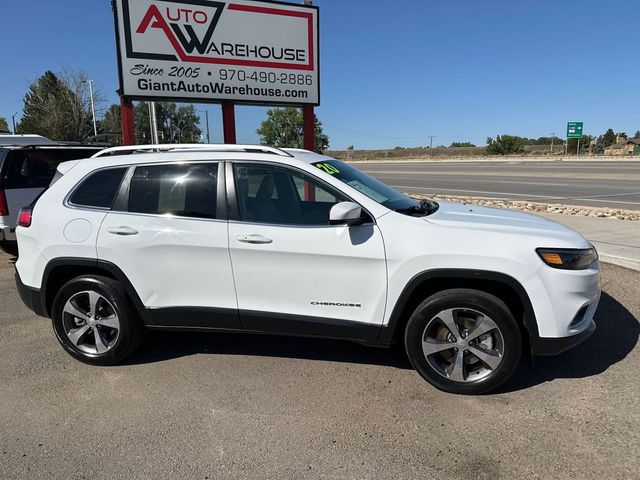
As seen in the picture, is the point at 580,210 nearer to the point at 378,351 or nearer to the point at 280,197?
the point at 378,351

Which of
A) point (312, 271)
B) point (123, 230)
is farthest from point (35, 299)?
point (312, 271)

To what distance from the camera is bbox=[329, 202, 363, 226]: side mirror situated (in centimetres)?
322

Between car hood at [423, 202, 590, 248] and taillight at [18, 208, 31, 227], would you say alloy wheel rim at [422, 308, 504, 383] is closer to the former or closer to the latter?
car hood at [423, 202, 590, 248]

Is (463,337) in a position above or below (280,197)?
below

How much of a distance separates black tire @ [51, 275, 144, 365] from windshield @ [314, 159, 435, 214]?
1.91 meters

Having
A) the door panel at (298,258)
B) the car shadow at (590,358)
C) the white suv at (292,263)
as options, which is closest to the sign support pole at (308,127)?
the white suv at (292,263)

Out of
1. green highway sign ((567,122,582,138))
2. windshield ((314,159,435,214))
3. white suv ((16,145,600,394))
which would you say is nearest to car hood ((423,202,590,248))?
white suv ((16,145,600,394))

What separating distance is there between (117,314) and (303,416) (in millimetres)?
1763

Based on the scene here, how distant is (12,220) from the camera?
6520 millimetres

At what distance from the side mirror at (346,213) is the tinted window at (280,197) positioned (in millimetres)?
216

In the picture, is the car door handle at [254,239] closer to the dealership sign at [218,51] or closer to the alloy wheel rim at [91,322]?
the alloy wheel rim at [91,322]

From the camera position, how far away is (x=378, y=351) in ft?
13.6

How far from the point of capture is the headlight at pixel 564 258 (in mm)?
3160

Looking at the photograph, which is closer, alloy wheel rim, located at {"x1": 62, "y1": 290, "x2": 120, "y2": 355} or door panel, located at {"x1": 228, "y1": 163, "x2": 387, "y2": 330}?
door panel, located at {"x1": 228, "y1": 163, "x2": 387, "y2": 330}
